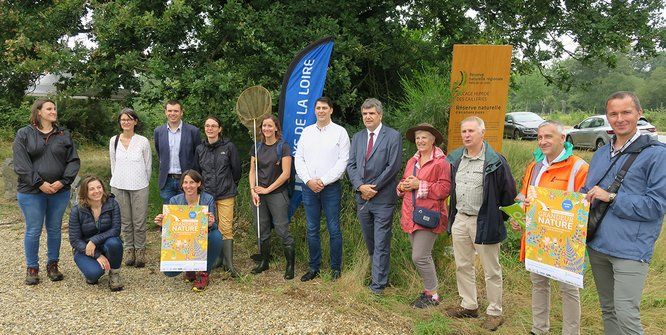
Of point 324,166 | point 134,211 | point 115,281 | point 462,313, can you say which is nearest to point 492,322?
point 462,313

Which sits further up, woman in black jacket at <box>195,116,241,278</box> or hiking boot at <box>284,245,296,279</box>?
woman in black jacket at <box>195,116,241,278</box>

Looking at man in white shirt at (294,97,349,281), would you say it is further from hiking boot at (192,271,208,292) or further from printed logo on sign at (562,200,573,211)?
printed logo on sign at (562,200,573,211)

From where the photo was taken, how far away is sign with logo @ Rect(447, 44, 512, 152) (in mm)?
5613

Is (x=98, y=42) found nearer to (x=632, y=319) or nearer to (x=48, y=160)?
(x=48, y=160)

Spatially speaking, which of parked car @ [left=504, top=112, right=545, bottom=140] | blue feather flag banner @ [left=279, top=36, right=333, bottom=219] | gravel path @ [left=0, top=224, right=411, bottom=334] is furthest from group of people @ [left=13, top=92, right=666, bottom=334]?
parked car @ [left=504, top=112, right=545, bottom=140]

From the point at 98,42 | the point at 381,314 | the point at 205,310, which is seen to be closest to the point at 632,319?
the point at 381,314

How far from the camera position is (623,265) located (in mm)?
2959

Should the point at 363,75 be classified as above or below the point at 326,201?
above

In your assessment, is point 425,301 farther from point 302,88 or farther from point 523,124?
point 523,124

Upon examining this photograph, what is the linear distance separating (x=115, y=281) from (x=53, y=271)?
85 cm

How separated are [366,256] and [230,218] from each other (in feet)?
5.11

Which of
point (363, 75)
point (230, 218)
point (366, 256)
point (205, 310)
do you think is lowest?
point (205, 310)

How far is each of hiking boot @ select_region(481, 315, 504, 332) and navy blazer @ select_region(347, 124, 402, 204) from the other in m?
1.34

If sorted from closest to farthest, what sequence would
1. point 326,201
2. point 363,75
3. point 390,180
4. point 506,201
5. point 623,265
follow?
point 623,265 → point 506,201 → point 390,180 → point 326,201 → point 363,75
